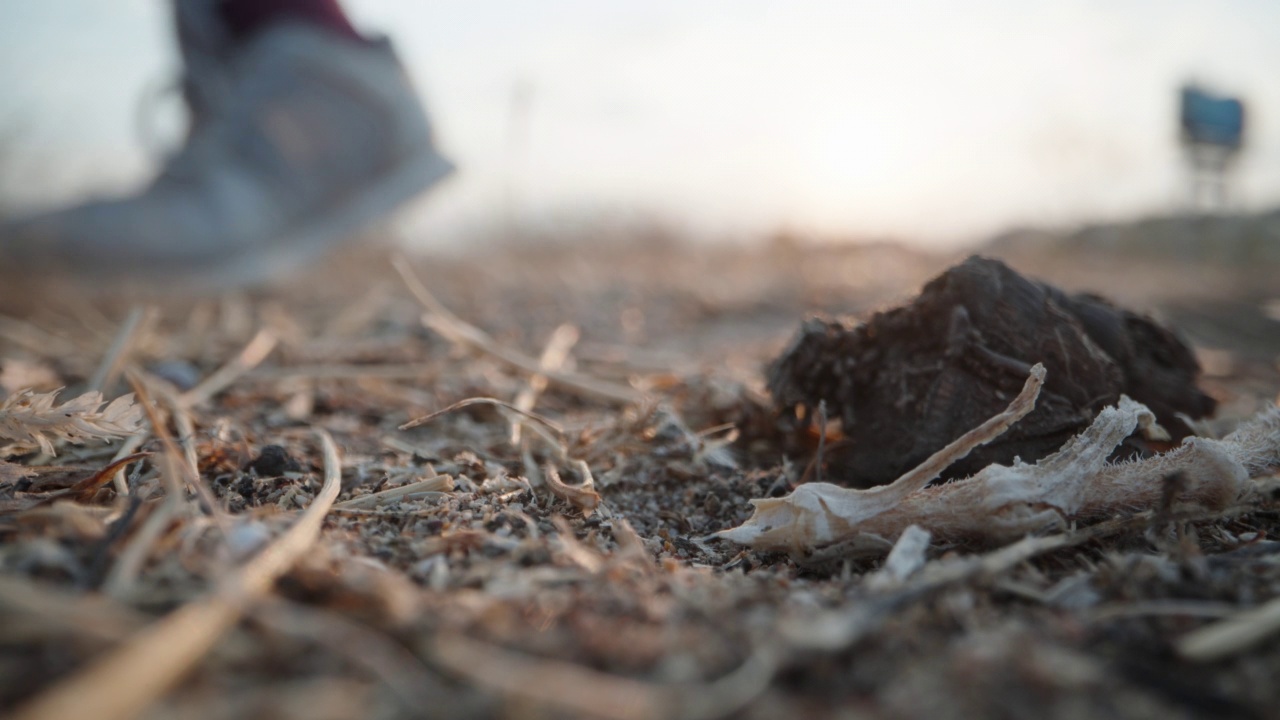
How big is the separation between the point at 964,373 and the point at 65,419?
155 centimetres

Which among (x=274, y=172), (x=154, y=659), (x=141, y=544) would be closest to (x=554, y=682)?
(x=154, y=659)

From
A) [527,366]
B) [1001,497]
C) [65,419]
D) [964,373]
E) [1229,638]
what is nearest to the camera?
[1229,638]

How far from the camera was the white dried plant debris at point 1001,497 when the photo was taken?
110 centimetres

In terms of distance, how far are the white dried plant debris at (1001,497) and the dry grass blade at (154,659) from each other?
2.26 ft

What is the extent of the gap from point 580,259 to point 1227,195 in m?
10.2

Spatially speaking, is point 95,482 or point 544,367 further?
point 544,367

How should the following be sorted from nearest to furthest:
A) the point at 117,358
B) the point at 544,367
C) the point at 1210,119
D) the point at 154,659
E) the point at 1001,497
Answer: the point at 154,659 → the point at 1001,497 → the point at 117,358 → the point at 544,367 → the point at 1210,119

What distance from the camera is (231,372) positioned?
223 centimetres

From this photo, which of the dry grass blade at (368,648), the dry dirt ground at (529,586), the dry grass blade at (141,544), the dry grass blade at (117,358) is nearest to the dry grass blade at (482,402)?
the dry dirt ground at (529,586)

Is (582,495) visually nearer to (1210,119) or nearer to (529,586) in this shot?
(529,586)

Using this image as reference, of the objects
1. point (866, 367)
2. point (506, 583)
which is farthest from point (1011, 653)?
point (866, 367)

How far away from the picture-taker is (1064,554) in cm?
111

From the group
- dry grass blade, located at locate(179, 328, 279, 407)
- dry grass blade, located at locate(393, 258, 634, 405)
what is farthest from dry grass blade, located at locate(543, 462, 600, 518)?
dry grass blade, located at locate(179, 328, 279, 407)

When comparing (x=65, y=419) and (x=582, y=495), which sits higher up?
(x=65, y=419)
